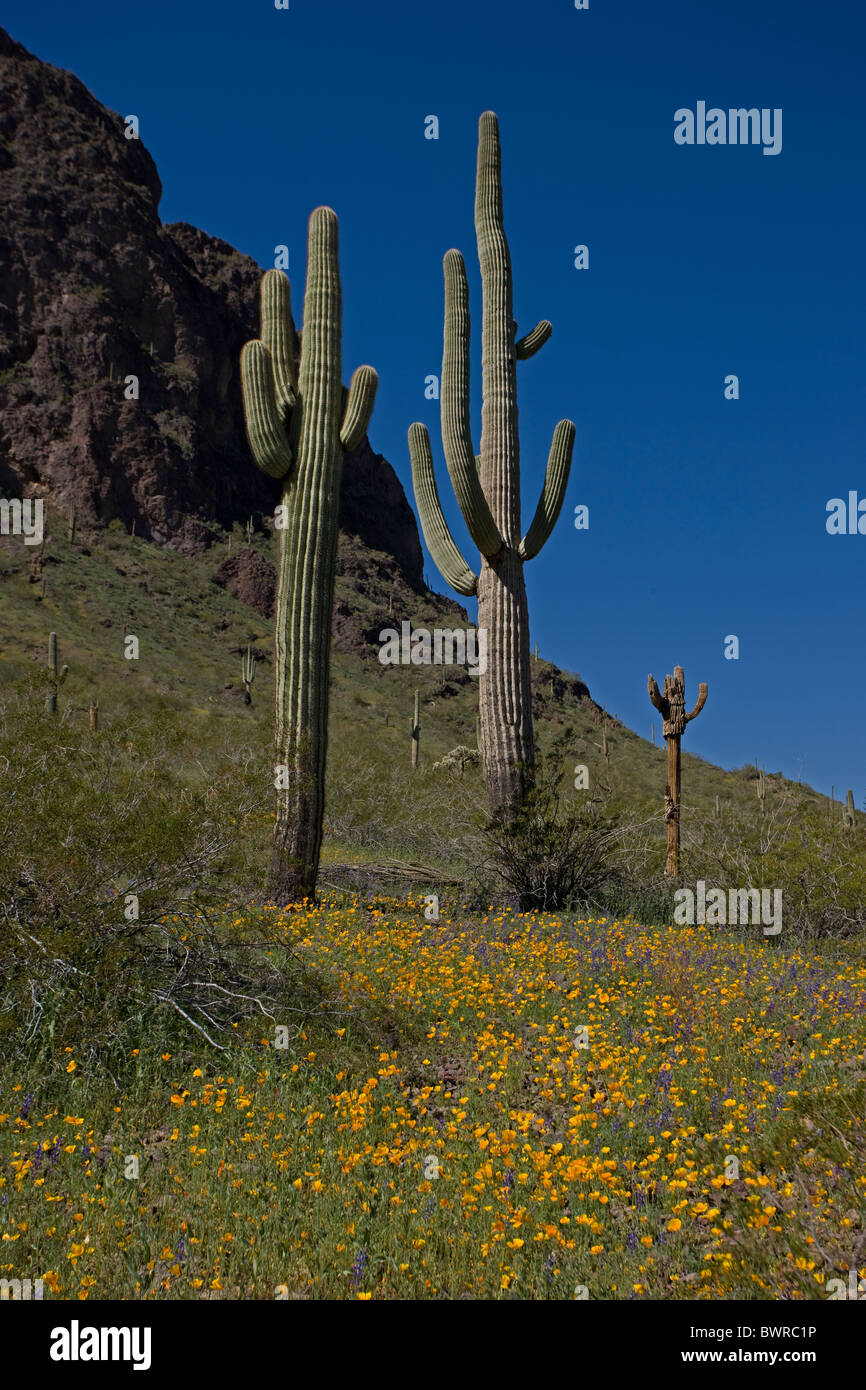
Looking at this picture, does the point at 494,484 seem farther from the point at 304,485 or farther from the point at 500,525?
the point at 304,485

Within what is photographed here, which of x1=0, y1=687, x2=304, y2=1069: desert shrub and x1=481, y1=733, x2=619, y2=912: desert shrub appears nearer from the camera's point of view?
x1=0, y1=687, x2=304, y2=1069: desert shrub

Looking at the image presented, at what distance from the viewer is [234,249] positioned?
8756cm

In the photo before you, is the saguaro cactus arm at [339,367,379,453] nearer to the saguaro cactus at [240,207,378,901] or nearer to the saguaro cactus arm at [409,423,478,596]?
the saguaro cactus at [240,207,378,901]

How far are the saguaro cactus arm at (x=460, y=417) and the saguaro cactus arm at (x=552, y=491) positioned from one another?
1.70 feet

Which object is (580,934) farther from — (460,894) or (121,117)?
(121,117)

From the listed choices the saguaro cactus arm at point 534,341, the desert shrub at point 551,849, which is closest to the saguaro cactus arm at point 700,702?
the desert shrub at point 551,849

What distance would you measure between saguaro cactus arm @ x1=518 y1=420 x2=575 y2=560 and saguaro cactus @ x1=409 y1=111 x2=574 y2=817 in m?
0.01

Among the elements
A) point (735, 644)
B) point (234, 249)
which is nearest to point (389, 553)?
point (234, 249)

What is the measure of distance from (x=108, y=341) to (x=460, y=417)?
62.6m

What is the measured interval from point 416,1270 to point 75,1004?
8.81 ft

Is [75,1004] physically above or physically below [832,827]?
below

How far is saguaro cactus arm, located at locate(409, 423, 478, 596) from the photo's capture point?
11.2m

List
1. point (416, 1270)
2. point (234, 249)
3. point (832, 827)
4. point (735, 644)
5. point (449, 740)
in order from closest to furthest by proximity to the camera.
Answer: point (416, 1270) → point (832, 827) → point (735, 644) → point (449, 740) → point (234, 249)

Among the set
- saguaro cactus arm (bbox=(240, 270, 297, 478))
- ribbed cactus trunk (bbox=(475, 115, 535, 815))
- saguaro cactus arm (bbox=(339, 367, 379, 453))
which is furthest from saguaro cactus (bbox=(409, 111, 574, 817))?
saguaro cactus arm (bbox=(240, 270, 297, 478))
